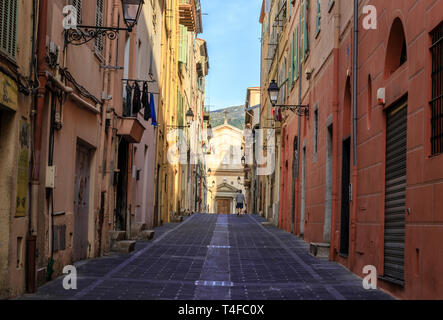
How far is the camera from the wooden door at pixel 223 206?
87.2m

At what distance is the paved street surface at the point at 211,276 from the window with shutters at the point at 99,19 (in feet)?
13.7

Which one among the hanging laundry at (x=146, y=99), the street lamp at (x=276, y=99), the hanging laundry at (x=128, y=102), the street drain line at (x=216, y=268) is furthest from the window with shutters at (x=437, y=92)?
the street lamp at (x=276, y=99)

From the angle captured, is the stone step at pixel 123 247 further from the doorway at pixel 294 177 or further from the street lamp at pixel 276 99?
the doorway at pixel 294 177

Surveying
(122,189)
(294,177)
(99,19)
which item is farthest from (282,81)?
Answer: (99,19)

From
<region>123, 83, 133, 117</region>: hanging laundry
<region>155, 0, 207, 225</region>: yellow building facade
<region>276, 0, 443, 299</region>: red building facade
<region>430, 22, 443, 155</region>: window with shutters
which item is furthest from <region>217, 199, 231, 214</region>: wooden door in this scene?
<region>430, 22, 443, 155</region>: window with shutters

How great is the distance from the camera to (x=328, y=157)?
1499 centimetres

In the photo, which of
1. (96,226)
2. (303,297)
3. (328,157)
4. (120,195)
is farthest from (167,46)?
(303,297)

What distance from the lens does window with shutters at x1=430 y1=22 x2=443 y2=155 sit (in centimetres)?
674

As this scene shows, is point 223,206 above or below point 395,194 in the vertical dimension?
below

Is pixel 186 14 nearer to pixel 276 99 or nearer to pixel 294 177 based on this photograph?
pixel 294 177

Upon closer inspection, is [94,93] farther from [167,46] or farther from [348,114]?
[167,46]

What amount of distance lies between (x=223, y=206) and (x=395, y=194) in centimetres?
7922

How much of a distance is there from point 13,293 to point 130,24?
545 centimetres

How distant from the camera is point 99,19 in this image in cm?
1278
